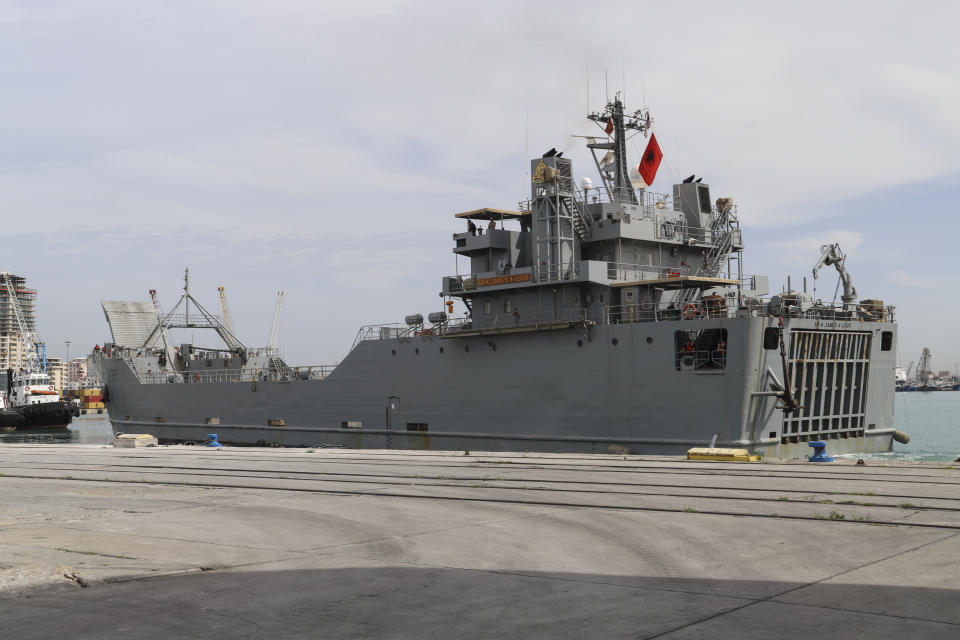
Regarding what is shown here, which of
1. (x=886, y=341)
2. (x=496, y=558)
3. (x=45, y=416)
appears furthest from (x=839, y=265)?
(x=45, y=416)

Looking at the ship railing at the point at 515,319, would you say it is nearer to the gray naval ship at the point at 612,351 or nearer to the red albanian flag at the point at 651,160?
the gray naval ship at the point at 612,351

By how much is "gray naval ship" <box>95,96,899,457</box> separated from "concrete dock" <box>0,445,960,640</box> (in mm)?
9202

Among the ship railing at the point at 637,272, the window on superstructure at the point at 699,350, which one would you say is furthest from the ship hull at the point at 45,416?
the window on superstructure at the point at 699,350

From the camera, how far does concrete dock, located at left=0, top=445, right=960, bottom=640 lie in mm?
6500

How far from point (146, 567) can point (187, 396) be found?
36790mm

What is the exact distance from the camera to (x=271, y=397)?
127 ft

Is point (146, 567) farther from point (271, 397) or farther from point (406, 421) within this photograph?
point (271, 397)

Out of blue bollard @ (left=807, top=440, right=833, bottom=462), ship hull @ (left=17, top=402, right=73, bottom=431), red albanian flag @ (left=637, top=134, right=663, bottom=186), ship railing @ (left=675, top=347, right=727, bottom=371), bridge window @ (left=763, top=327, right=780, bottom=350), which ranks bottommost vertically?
ship hull @ (left=17, top=402, right=73, bottom=431)

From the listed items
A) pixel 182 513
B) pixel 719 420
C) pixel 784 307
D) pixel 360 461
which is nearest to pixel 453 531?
pixel 182 513

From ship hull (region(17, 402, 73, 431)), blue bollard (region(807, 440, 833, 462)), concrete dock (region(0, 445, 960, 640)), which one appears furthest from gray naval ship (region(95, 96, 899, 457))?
ship hull (region(17, 402, 73, 431))

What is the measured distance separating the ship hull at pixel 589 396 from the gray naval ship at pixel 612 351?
57 mm

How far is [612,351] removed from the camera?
90.6 ft

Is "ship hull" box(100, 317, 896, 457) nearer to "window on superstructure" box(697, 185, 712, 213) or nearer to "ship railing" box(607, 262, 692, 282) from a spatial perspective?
"ship railing" box(607, 262, 692, 282)

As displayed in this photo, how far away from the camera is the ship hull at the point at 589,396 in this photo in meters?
25.9
